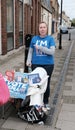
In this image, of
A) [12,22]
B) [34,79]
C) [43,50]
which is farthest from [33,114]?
[12,22]

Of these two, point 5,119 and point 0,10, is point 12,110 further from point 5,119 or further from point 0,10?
point 0,10

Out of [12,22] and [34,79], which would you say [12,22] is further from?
[34,79]

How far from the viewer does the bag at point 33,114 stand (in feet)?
18.0

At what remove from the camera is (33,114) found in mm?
5496

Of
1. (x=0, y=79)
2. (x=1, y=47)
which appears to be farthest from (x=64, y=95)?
(x=1, y=47)

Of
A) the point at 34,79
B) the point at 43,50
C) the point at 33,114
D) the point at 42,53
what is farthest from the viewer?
the point at 42,53

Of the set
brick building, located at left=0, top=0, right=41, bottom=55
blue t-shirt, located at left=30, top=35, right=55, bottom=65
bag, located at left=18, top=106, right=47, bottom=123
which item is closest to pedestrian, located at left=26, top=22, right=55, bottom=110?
blue t-shirt, located at left=30, top=35, right=55, bottom=65

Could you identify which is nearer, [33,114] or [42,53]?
[33,114]

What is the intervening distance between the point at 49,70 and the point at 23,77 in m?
0.61

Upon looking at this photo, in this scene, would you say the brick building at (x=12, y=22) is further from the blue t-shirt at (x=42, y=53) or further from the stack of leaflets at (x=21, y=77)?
the stack of leaflets at (x=21, y=77)

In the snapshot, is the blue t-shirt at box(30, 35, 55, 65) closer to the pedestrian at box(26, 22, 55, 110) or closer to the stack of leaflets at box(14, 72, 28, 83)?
the pedestrian at box(26, 22, 55, 110)

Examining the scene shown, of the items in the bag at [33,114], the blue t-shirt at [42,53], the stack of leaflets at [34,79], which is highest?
the blue t-shirt at [42,53]

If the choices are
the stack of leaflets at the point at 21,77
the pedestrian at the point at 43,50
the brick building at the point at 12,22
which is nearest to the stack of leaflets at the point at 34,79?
the stack of leaflets at the point at 21,77

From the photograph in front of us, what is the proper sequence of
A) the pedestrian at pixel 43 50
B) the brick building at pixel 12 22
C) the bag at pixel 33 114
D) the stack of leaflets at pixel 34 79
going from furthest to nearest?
the brick building at pixel 12 22
the pedestrian at pixel 43 50
the stack of leaflets at pixel 34 79
the bag at pixel 33 114
